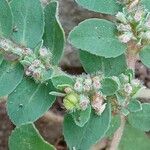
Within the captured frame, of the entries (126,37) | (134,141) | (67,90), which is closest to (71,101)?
(67,90)

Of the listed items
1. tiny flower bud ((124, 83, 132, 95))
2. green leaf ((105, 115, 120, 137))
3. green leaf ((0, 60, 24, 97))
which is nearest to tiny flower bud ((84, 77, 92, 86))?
tiny flower bud ((124, 83, 132, 95))

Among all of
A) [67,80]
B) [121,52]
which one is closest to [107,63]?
[121,52]

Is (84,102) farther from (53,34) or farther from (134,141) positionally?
(134,141)

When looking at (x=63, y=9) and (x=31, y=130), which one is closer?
(x=31, y=130)

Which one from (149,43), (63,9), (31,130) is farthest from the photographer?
(63,9)

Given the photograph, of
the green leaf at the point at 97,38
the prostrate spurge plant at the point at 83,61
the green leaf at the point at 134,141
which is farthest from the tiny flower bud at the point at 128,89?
the green leaf at the point at 134,141

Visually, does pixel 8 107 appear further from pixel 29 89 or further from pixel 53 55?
pixel 53 55

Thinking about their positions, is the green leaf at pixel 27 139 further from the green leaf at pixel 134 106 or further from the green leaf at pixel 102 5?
the green leaf at pixel 102 5
